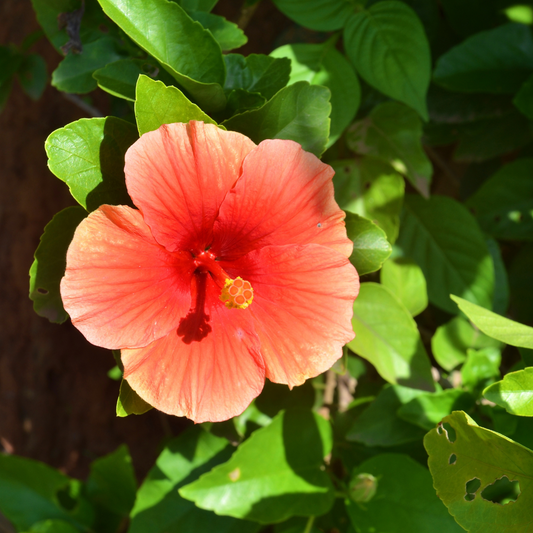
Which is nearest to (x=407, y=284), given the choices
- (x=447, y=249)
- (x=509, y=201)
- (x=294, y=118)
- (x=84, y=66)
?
(x=447, y=249)

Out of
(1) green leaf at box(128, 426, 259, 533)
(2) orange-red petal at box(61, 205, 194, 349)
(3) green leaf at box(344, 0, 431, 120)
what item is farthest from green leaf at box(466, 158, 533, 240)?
(2) orange-red petal at box(61, 205, 194, 349)

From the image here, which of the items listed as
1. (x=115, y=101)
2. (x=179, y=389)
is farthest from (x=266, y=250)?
(x=115, y=101)

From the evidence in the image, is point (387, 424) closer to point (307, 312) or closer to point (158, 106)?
point (307, 312)

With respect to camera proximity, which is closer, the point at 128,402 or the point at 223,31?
the point at 128,402

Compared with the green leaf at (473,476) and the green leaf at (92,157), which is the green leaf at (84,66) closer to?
the green leaf at (92,157)

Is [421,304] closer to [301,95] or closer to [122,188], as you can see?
[301,95]

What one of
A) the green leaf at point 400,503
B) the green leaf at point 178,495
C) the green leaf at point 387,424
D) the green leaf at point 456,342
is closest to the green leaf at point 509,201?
the green leaf at point 456,342
